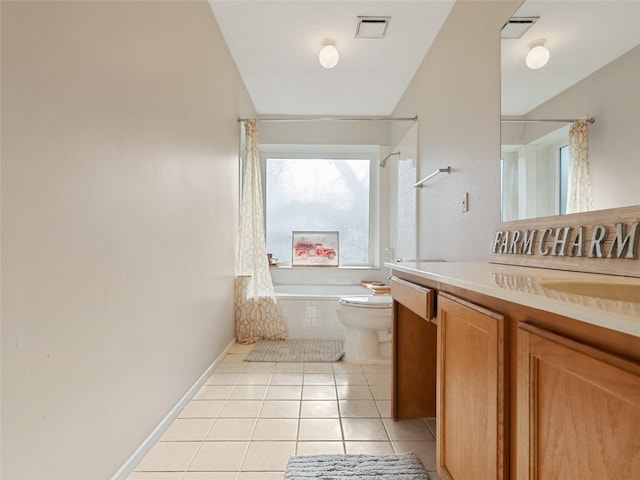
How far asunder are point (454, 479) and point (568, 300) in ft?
2.64

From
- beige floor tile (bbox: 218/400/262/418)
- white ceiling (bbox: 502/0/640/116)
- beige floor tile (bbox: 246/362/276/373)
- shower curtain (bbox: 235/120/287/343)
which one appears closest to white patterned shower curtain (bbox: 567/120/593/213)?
white ceiling (bbox: 502/0/640/116)

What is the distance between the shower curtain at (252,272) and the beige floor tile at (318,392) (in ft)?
3.48

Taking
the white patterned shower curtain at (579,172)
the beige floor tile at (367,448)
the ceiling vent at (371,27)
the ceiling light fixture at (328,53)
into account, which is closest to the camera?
the white patterned shower curtain at (579,172)

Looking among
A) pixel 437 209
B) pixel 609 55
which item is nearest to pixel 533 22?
pixel 609 55

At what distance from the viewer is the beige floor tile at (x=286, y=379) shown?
87.7 inches

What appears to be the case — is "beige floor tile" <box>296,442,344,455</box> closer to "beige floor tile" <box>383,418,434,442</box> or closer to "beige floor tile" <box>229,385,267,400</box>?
"beige floor tile" <box>383,418,434,442</box>

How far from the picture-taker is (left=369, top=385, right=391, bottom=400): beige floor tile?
203 centimetres

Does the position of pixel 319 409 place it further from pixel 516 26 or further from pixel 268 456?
pixel 516 26

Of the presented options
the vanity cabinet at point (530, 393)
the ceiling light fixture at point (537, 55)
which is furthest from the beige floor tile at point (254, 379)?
the ceiling light fixture at point (537, 55)

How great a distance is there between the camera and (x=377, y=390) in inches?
83.9

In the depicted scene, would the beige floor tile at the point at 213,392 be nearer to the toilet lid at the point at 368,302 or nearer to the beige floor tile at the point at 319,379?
the beige floor tile at the point at 319,379

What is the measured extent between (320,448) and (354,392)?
62cm

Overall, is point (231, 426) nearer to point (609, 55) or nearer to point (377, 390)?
point (377, 390)

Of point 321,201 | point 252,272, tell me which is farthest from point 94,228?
point 321,201
